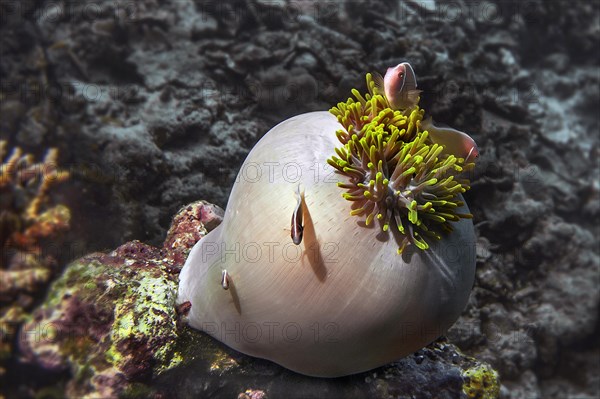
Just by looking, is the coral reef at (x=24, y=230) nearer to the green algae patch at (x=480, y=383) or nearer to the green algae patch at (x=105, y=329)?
the green algae patch at (x=105, y=329)

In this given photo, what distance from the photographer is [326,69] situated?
396 centimetres

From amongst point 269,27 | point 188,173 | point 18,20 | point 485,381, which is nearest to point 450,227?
point 485,381

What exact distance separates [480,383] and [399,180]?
4.49 feet

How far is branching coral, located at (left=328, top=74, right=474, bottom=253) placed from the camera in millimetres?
1901

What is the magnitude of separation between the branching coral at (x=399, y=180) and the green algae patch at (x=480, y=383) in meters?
0.99

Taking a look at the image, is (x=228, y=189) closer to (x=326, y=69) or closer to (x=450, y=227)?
(x=326, y=69)

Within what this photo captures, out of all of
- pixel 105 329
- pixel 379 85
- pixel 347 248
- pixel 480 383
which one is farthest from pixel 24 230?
pixel 480 383

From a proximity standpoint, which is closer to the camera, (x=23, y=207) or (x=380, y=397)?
(x=380, y=397)

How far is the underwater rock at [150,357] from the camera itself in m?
2.05

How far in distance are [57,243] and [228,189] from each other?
1.30 m

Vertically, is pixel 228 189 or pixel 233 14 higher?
pixel 233 14

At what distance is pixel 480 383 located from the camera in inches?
94.5

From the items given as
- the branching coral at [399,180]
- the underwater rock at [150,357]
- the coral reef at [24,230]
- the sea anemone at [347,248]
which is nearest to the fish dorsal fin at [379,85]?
the sea anemone at [347,248]

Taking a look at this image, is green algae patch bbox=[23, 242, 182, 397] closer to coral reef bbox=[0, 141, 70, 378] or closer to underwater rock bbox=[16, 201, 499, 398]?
underwater rock bbox=[16, 201, 499, 398]
